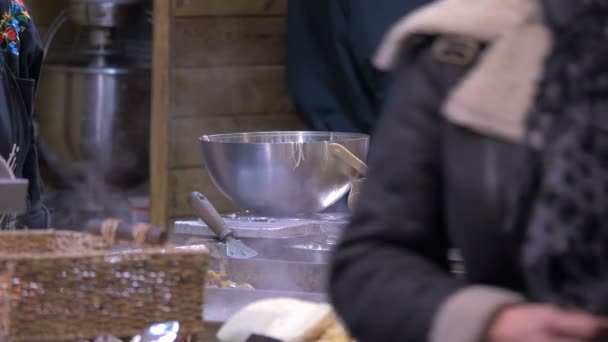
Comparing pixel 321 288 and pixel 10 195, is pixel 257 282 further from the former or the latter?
pixel 10 195

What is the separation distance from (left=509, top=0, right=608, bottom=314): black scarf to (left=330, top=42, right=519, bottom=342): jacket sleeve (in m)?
0.06

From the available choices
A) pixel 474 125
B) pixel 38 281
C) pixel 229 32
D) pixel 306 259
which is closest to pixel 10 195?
pixel 38 281

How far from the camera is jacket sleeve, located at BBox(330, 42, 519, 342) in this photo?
0.93 meters

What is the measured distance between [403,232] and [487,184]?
98 millimetres

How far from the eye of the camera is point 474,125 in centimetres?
93

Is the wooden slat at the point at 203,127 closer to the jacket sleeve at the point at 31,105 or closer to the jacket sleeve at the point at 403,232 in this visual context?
the jacket sleeve at the point at 31,105

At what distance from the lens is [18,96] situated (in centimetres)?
238

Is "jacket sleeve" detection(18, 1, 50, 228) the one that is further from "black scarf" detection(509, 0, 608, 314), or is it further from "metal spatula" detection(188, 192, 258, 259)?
"black scarf" detection(509, 0, 608, 314)

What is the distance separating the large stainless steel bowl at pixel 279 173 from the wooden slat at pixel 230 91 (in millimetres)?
1530

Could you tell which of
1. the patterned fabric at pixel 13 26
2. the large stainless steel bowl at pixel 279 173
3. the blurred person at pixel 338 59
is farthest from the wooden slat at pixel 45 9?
the large stainless steel bowl at pixel 279 173

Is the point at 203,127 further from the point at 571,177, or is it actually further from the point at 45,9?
the point at 571,177

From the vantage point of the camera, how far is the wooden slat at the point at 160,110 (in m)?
3.84

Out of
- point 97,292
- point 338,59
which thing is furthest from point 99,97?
point 97,292

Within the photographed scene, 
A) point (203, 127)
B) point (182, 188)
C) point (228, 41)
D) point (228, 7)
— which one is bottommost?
point (182, 188)
